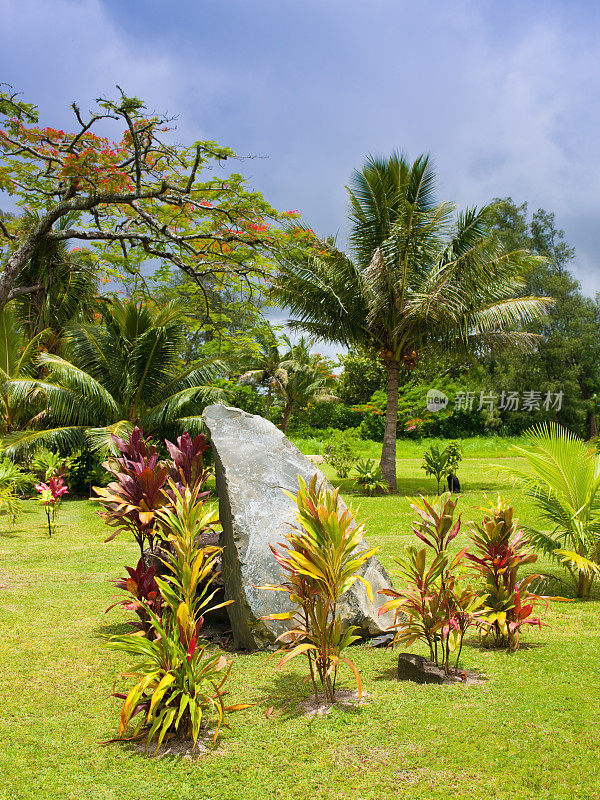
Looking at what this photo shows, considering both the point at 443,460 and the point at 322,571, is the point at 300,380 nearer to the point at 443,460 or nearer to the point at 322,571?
the point at 443,460

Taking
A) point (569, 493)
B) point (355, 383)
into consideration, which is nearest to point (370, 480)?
point (569, 493)

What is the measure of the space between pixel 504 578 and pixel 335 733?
165 cm

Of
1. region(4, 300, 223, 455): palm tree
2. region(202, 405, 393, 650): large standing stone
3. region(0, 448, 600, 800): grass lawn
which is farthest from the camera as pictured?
region(4, 300, 223, 455): palm tree

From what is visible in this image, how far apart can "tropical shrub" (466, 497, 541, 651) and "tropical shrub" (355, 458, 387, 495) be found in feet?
32.1

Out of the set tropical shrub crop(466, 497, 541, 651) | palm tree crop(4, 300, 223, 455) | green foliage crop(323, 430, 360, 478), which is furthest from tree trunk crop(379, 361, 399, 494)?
tropical shrub crop(466, 497, 541, 651)

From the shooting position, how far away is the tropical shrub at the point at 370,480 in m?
13.9

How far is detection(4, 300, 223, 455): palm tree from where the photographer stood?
13.1m

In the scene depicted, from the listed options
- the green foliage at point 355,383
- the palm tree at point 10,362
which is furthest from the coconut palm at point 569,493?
the green foliage at point 355,383

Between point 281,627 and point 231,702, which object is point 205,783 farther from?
point 281,627

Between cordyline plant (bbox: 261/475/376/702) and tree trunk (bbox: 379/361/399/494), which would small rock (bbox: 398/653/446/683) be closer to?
cordyline plant (bbox: 261/475/376/702)

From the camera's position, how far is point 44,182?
12398 mm

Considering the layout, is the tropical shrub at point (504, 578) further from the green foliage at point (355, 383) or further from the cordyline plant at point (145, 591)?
the green foliage at point (355, 383)

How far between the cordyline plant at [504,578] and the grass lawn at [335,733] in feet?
0.77

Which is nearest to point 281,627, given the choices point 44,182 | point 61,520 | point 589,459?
point 589,459
